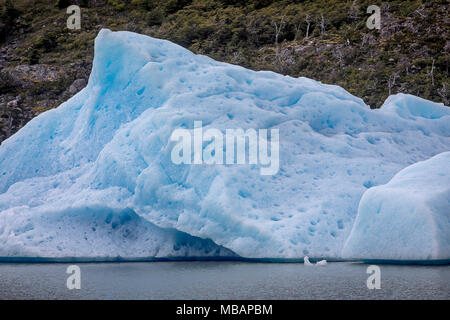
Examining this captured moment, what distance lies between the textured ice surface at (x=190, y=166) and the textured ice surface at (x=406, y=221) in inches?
20.7

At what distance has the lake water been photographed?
6.17 meters

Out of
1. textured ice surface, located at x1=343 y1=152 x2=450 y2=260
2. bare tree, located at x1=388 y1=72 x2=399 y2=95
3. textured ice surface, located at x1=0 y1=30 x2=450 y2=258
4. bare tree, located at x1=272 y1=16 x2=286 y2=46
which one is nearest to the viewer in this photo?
textured ice surface, located at x1=343 y1=152 x2=450 y2=260

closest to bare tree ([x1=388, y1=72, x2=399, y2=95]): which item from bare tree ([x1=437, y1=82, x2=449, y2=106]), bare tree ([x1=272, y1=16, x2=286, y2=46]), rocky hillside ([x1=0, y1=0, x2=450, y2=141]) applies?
rocky hillside ([x1=0, y1=0, x2=450, y2=141])

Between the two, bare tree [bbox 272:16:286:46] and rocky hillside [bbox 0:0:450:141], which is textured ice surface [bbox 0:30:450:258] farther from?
bare tree [bbox 272:16:286:46]

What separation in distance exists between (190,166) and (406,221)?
3013 millimetres

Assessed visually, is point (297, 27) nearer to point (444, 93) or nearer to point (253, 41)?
point (253, 41)

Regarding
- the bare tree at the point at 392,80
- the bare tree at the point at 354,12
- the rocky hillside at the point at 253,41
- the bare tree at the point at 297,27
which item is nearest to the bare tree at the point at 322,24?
the rocky hillside at the point at 253,41

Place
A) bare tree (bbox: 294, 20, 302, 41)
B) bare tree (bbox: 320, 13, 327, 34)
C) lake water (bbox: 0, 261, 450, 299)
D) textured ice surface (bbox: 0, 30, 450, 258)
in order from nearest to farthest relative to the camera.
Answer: lake water (bbox: 0, 261, 450, 299) < textured ice surface (bbox: 0, 30, 450, 258) < bare tree (bbox: 320, 13, 327, 34) < bare tree (bbox: 294, 20, 302, 41)

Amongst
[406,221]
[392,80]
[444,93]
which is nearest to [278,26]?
[392,80]

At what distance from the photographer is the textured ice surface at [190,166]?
8.43 m

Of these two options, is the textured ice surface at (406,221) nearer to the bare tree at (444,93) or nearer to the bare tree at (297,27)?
the bare tree at (444,93)

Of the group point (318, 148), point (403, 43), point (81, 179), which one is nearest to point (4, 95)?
point (403, 43)

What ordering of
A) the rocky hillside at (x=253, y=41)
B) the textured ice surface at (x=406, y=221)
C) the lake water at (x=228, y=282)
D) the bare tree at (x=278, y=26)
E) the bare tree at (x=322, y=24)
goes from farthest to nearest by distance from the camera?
the bare tree at (x=278, y=26)
the bare tree at (x=322, y=24)
the rocky hillside at (x=253, y=41)
the textured ice surface at (x=406, y=221)
the lake water at (x=228, y=282)

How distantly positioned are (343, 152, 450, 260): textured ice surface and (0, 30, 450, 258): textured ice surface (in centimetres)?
53
